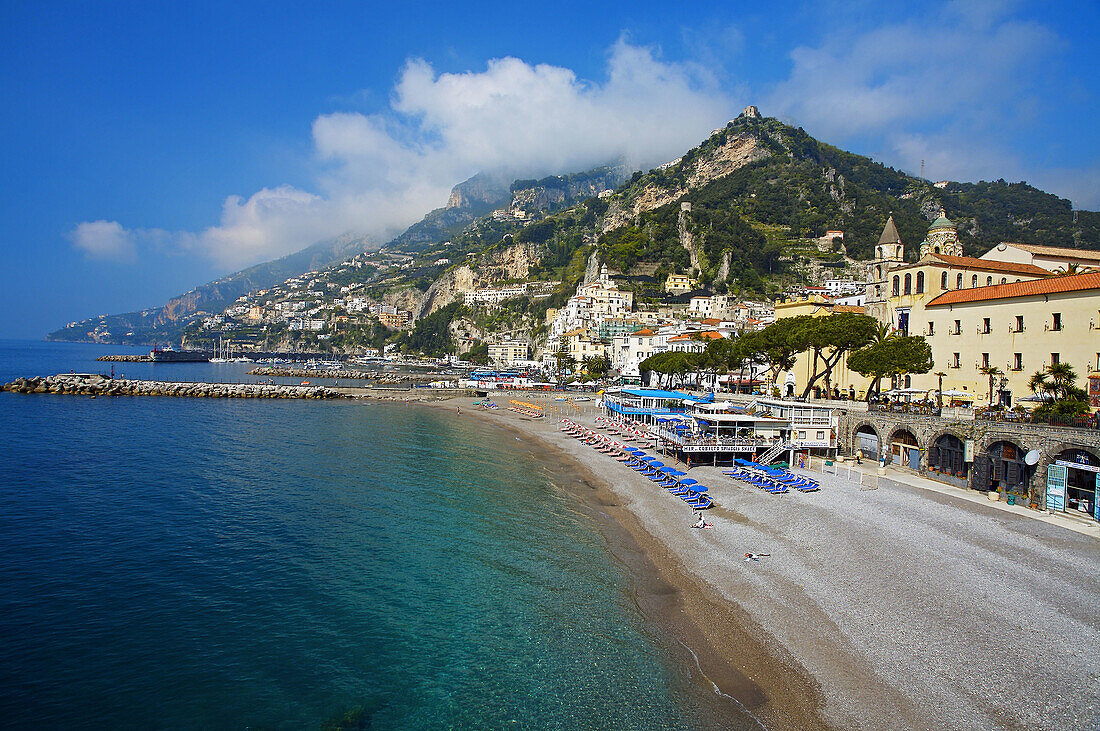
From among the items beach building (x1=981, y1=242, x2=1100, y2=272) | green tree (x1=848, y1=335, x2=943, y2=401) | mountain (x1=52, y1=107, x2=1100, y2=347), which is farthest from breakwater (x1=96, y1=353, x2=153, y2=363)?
beach building (x1=981, y1=242, x2=1100, y2=272)

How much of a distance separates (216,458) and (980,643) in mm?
35272

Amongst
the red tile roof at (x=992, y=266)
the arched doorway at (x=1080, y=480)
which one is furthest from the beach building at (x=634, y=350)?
the arched doorway at (x=1080, y=480)

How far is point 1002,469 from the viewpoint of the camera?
21.9 m

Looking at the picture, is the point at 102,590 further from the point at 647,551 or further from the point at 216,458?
the point at 216,458

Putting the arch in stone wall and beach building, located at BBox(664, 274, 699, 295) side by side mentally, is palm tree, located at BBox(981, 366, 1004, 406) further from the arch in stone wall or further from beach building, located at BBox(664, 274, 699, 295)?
beach building, located at BBox(664, 274, 699, 295)

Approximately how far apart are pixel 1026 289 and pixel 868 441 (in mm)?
10884

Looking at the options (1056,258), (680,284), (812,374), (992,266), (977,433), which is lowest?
(977,433)

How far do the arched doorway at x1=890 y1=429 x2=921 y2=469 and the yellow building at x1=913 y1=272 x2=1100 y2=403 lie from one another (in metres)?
5.98

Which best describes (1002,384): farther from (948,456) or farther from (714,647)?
(714,647)

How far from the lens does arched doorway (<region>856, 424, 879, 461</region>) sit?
2934 cm

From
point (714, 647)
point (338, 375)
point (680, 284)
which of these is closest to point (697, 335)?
point (680, 284)

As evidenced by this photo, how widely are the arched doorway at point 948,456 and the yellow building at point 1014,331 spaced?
638 cm

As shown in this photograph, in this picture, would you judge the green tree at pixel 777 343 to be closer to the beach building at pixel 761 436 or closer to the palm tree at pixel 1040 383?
the beach building at pixel 761 436

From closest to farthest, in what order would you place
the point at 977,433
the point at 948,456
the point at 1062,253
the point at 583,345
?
the point at 977,433 → the point at 948,456 → the point at 1062,253 → the point at 583,345
